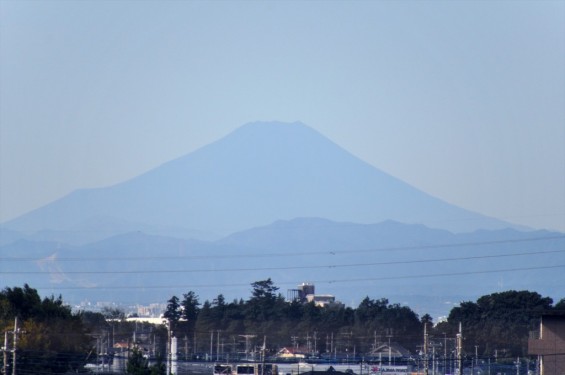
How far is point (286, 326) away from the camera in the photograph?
66.1m

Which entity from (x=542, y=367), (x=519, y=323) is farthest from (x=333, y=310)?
(x=542, y=367)

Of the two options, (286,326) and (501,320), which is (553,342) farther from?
(286,326)

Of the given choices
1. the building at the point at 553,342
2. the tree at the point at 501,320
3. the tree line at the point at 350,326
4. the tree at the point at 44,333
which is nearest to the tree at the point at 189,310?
the tree line at the point at 350,326

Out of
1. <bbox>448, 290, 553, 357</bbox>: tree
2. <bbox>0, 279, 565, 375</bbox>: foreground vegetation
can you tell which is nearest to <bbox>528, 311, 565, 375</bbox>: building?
<bbox>0, 279, 565, 375</bbox>: foreground vegetation

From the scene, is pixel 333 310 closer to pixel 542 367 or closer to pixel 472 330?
pixel 472 330

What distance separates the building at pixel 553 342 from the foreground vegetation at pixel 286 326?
42.7 feet

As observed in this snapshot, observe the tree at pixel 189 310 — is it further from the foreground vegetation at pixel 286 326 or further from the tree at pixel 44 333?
Result: the tree at pixel 44 333

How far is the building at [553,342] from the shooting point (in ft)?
113

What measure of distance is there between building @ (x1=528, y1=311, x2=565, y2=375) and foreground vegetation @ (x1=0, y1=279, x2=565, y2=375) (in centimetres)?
1301

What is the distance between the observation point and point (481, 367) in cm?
5356

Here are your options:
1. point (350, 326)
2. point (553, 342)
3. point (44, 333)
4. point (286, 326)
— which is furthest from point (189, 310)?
point (553, 342)

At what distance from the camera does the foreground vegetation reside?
1779 inches

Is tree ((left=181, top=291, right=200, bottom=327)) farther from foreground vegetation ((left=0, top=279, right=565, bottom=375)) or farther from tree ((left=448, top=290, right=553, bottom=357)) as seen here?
tree ((left=448, top=290, right=553, bottom=357))

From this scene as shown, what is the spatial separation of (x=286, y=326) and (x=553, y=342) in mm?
32568
